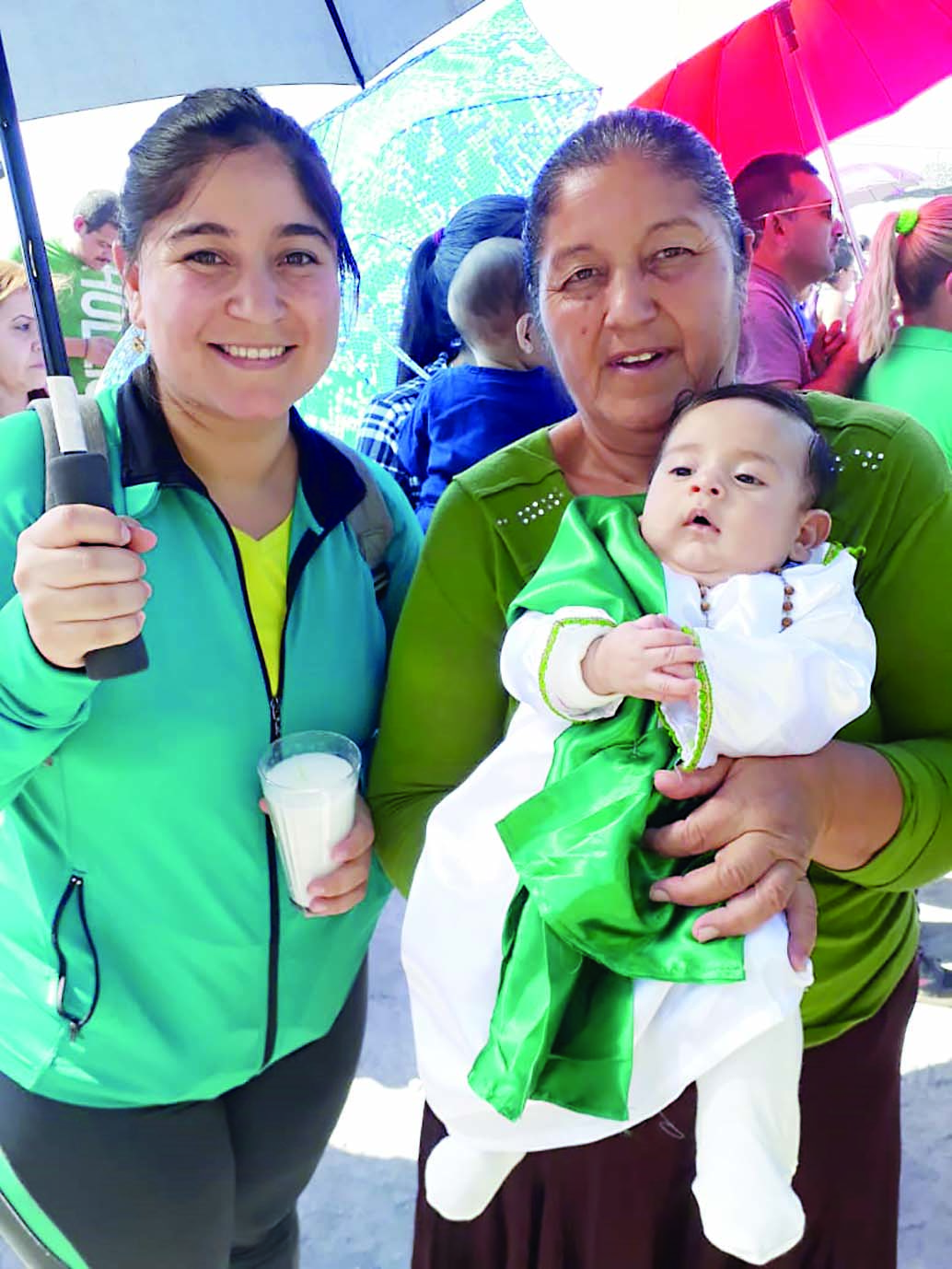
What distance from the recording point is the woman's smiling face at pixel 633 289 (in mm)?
1376

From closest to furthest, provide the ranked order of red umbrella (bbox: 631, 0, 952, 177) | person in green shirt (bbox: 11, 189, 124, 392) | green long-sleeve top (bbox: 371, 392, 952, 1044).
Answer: green long-sleeve top (bbox: 371, 392, 952, 1044)
person in green shirt (bbox: 11, 189, 124, 392)
red umbrella (bbox: 631, 0, 952, 177)

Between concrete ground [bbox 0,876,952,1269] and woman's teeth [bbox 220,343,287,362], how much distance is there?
2141 millimetres

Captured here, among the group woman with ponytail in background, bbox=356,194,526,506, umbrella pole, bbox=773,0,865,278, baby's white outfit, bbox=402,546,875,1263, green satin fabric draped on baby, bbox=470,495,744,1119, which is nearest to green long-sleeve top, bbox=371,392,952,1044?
baby's white outfit, bbox=402,546,875,1263

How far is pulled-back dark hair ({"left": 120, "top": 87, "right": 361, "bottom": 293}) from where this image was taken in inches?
56.3

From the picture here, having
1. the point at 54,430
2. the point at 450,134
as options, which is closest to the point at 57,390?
the point at 54,430

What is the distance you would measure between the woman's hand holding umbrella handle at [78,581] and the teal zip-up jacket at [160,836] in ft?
0.47

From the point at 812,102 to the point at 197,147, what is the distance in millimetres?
2659

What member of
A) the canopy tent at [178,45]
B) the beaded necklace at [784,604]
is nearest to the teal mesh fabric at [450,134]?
the canopy tent at [178,45]

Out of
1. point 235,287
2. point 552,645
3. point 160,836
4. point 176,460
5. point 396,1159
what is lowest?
point 396,1159

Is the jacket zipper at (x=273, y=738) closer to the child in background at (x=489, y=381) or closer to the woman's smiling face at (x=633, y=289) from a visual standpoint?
the woman's smiling face at (x=633, y=289)

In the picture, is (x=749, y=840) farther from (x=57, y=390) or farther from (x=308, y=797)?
(x=57, y=390)

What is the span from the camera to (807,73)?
3324mm

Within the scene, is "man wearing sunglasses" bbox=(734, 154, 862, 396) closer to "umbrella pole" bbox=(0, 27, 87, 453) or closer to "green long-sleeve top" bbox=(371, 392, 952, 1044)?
"green long-sleeve top" bbox=(371, 392, 952, 1044)

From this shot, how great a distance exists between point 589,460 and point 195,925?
35.5 inches
